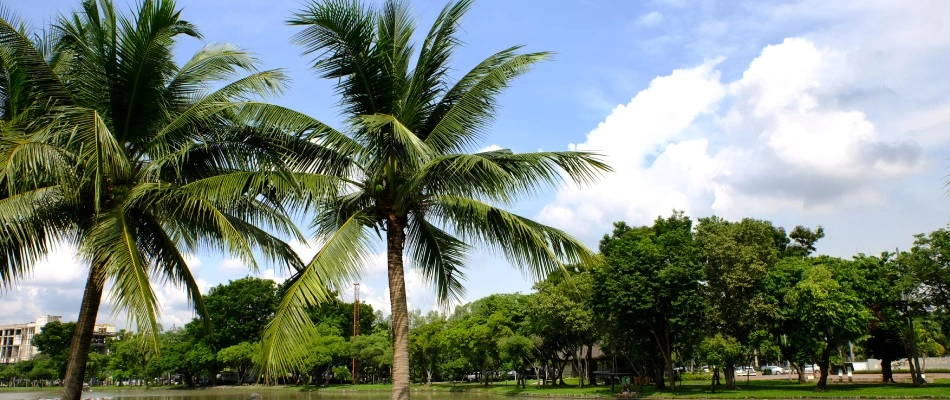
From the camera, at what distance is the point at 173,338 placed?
87.5 meters

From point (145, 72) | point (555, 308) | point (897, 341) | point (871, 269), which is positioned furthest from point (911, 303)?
point (145, 72)

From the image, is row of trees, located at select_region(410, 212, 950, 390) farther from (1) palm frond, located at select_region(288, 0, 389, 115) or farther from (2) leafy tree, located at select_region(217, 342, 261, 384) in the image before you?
(2) leafy tree, located at select_region(217, 342, 261, 384)

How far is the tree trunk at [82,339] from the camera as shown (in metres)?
8.51

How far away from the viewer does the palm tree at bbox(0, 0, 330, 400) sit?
25.2 feet

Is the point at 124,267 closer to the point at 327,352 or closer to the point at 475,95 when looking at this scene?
the point at 475,95

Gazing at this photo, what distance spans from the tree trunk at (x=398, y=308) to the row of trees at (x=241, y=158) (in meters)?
0.02

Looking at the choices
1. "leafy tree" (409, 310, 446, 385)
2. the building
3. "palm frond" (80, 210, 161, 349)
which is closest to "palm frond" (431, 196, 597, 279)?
"palm frond" (80, 210, 161, 349)

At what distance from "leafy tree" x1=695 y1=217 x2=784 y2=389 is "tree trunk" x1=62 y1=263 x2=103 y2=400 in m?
30.6

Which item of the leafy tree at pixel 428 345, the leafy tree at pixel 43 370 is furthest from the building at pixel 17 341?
the leafy tree at pixel 428 345

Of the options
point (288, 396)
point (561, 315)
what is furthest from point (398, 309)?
point (288, 396)

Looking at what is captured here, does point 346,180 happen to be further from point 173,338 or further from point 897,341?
point 173,338

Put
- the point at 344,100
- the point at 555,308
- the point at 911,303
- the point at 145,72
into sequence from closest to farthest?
the point at 145,72
the point at 344,100
the point at 911,303
the point at 555,308

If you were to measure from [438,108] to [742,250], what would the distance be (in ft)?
91.4

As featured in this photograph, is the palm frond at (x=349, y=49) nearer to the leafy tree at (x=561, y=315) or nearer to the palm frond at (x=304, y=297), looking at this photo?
the palm frond at (x=304, y=297)
